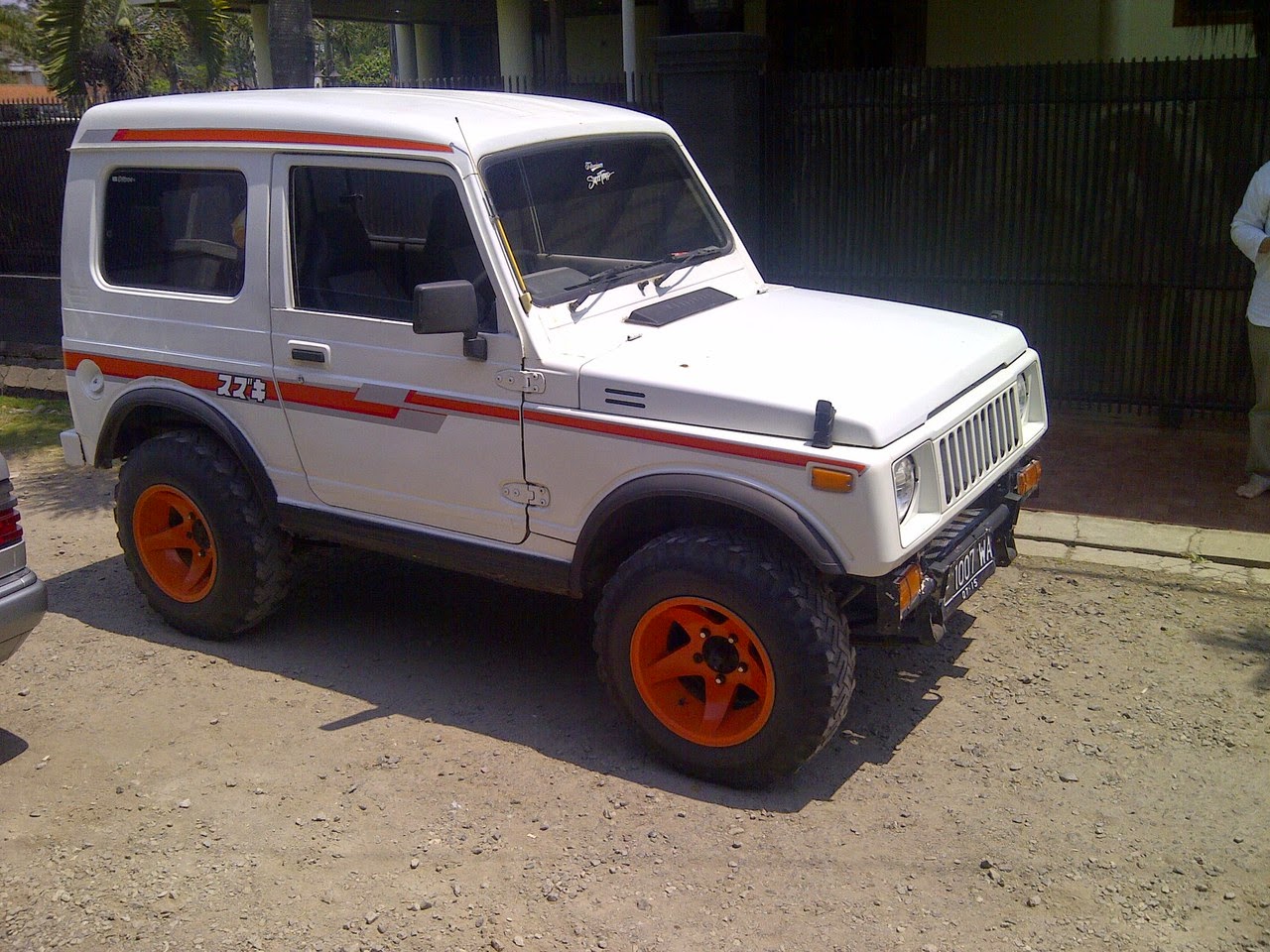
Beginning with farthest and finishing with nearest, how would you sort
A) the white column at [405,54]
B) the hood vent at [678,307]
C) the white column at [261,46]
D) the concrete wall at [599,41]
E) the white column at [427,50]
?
1. the white column at [405,54]
2. the white column at [427,50]
3. the white column at [261,46]
4. the concrete wall at [599,41]
5. the hood vent at [678,307]

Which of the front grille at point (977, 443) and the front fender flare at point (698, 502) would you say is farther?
the front grille at point (977, 443)

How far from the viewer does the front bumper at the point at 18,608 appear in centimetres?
448

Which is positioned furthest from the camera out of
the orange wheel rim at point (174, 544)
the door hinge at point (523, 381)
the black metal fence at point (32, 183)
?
the black metal fence at point (32, 183)

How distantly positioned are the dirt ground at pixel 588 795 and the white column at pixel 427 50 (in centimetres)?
1465

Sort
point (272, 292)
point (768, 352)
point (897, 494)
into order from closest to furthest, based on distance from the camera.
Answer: point (897, 494)
point (768, 352)
point (272, 292)

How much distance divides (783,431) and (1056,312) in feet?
16.3

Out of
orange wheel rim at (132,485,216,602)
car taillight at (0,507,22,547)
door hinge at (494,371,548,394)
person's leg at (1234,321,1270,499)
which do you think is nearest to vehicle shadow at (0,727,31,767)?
car taillight at (0,507,22,547)

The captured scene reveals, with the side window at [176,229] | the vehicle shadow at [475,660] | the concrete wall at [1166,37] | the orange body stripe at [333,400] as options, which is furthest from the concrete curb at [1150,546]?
the concrete wall at [1166,37]

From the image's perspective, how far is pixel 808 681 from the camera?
4.02m

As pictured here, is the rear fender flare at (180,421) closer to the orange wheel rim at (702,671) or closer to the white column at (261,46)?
the orange wheel rim at (702,671)

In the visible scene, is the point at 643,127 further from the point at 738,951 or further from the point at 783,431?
the point at 738,951

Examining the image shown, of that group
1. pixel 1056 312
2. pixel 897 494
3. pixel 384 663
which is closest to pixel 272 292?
pixel 384 663

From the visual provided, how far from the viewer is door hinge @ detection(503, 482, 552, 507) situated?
4.50 m

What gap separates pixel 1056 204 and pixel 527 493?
5046 millimetres
